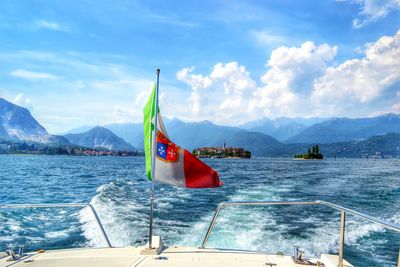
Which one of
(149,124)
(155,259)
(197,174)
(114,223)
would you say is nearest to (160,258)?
(155,259)

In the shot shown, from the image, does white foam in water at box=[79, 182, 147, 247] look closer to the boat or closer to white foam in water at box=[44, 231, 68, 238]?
white foam in water at box=[44, 231, 68, 238]

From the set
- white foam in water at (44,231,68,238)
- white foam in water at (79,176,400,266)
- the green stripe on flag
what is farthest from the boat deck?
white foam in water at (44,231,68,238)

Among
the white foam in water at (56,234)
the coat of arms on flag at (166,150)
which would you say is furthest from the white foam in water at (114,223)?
the coat of arms on flag at (166,150)

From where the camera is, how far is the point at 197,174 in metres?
5.20

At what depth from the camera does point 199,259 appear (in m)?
4.68

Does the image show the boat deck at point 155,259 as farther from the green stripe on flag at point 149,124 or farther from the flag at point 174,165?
the green stripe on flag at point 149,124

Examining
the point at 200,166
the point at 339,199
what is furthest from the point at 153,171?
the point at 339,199

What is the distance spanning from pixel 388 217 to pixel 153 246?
1553 cm

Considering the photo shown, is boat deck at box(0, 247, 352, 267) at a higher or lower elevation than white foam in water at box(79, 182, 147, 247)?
higher

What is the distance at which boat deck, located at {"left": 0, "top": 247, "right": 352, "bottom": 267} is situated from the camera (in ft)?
14.7

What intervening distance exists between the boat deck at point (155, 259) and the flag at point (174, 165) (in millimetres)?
1019

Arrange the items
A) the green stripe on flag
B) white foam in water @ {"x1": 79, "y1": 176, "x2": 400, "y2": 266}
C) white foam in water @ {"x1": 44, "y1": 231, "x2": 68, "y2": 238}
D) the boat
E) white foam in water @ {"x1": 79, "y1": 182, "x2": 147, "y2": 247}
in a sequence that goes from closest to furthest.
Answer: the boat
the green stripe on flag
white foam in water @ {"x1": 79, "y1": 176, "x2": 400, "y2": 266}
white foam in water @ {"x1": 79, "y1": 182, "x2": 147, "y2": 247}
white foam in water @ {"x1": 44, "y1": 231, "x2": 68, "y2": 238}

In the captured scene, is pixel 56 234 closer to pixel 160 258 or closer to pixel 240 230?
pixel 240 230

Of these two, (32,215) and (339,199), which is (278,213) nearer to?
(339,199)
